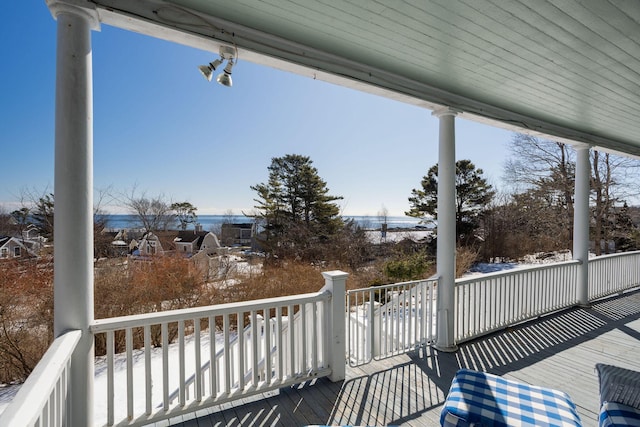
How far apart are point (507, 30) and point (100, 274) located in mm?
6839

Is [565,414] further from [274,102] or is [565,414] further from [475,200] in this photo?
[475,200]

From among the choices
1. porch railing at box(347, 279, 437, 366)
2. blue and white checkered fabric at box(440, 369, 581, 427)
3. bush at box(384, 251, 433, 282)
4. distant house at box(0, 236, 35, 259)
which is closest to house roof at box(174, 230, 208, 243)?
distant house at box(0, 236, 35, 259)

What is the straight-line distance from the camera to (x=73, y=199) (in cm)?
167

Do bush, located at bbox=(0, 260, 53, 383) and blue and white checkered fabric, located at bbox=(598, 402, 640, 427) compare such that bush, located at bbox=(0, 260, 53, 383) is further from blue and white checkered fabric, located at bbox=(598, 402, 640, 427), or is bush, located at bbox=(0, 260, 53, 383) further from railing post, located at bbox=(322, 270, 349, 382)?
blue and white checkered fabric, located at bbox=(598, 402, 640, 427)

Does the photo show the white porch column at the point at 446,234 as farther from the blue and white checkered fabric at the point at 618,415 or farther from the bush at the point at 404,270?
the bush at the point at 404,270

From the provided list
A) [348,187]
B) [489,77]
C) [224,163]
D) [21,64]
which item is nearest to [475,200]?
[348,187]

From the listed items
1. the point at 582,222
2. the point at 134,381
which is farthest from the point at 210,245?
the point at 582,222

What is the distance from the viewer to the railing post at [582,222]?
480 cm

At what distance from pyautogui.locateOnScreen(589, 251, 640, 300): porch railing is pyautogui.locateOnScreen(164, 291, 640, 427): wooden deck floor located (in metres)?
1.12

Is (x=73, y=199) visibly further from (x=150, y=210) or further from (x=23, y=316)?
(x=150, y=210)

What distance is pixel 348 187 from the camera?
14.0m

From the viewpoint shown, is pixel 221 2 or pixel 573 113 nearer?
pixel 221 2

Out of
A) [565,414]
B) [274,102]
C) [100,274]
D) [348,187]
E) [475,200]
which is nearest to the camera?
[565,414]

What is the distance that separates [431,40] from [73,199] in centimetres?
254
